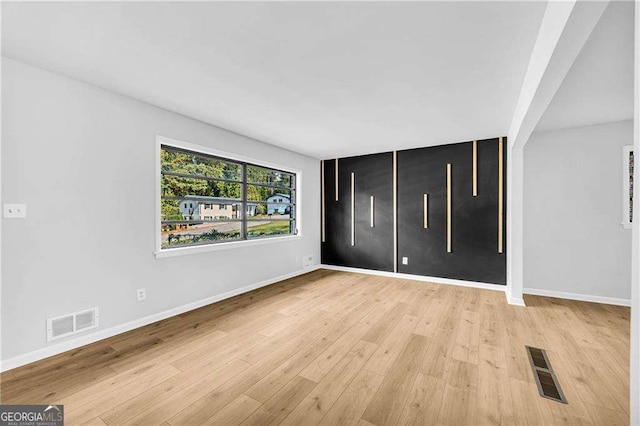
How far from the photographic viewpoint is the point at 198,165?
11.7 ft

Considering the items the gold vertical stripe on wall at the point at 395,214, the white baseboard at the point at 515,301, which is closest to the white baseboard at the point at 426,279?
the gold vertical stripe on wall at the point at 395,214

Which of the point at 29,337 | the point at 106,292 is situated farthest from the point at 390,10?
the point at 29,337

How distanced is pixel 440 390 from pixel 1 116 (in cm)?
392

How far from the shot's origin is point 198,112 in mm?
3172

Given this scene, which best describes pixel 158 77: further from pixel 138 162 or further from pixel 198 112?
pixel 138 162

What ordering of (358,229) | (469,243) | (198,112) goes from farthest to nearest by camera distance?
(358,229) → (469,243) → (198,112)

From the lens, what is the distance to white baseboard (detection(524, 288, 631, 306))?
3.59 metres

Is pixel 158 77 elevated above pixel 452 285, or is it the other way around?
pixel 158 77

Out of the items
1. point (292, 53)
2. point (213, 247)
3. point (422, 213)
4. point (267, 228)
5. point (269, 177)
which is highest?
point (292, 53)

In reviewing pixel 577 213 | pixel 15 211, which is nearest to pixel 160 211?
pixel 15 211

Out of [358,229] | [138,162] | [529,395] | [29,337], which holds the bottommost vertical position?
[529,395]

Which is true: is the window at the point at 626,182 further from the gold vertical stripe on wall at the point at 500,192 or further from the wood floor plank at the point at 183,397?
the wood floor plank at the point at 183,397

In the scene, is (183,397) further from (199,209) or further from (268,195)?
(268,195)

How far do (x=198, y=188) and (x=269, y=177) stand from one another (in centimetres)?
145
